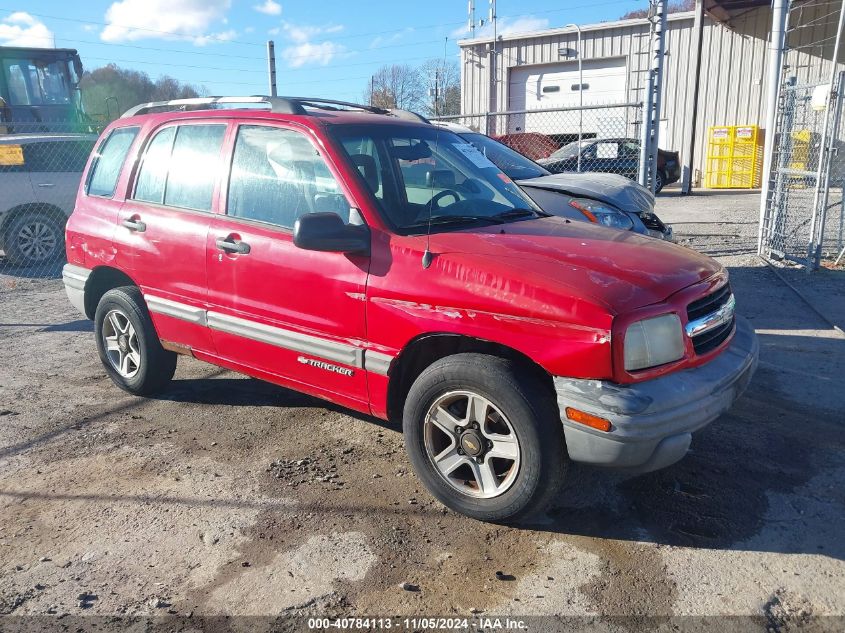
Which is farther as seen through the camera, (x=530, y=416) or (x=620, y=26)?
(x=620, y=26)

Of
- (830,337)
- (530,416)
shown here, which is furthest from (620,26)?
(530,416)

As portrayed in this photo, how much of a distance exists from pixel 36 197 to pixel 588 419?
9.68 metres

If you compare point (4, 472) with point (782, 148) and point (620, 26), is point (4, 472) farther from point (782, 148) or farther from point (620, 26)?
point (620, 26)

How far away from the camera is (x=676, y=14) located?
75.4 ft

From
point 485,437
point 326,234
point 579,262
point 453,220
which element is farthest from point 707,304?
point 326,234

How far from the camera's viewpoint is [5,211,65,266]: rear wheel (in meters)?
9.97

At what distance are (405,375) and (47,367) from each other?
3.75 m

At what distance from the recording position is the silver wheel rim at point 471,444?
318cm

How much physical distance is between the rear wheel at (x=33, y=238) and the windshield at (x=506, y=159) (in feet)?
20.7

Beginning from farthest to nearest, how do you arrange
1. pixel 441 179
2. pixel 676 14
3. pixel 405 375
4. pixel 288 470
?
1. pixel 676 14
2. pixel 441 179
3. pixel 288 470
4. pixel 405 375

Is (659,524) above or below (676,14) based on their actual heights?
below

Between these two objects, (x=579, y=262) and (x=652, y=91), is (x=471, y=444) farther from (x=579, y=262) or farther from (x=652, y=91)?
(x=652, y=91)

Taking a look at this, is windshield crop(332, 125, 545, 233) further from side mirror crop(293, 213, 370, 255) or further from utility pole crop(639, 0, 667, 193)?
utility pole crop(639, 0, 667, 193)

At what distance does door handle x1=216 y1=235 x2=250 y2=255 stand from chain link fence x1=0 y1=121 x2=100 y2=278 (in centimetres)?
702
